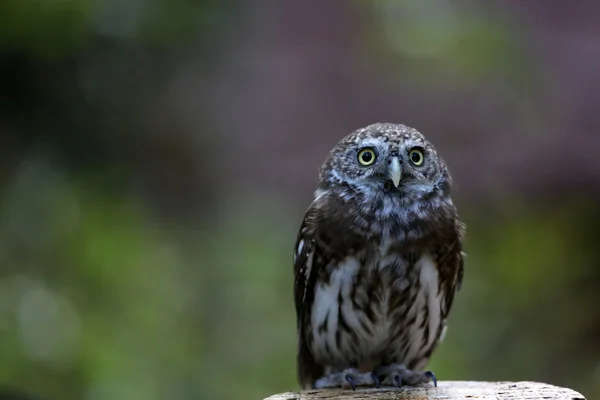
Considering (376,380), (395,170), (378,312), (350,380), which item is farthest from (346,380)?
(395,170)

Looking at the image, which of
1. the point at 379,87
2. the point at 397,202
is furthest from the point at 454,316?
the point at 397,202

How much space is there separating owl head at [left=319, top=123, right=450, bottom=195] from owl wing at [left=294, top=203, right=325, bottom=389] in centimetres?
21

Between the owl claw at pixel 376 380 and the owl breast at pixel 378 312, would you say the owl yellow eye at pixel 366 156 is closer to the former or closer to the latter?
the owl breast at pixel 378 312

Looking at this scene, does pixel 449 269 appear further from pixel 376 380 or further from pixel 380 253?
pixel 376 380

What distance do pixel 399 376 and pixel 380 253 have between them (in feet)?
1.76

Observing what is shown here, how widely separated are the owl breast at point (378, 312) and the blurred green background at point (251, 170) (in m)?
1.63

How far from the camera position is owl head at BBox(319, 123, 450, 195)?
8.56 feet

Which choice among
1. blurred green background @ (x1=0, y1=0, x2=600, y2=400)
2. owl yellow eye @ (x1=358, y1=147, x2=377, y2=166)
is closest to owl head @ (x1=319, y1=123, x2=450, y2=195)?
owl yellow eye @ (x1=358, y1=147, x2=377, y2=166)

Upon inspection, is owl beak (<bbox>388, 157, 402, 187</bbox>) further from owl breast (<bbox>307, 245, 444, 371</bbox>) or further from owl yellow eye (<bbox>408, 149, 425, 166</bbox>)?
owl breast (<bbox>307, 245, 444, 371</bbox>)

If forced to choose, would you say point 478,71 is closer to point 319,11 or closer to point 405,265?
point 319,11

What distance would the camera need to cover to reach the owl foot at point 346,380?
2.76 m

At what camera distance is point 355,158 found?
8.92ft

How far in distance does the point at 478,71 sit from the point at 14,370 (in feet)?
11.4

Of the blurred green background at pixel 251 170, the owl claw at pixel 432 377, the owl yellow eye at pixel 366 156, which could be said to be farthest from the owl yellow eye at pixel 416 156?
the blurred green background at pixel 251 170
